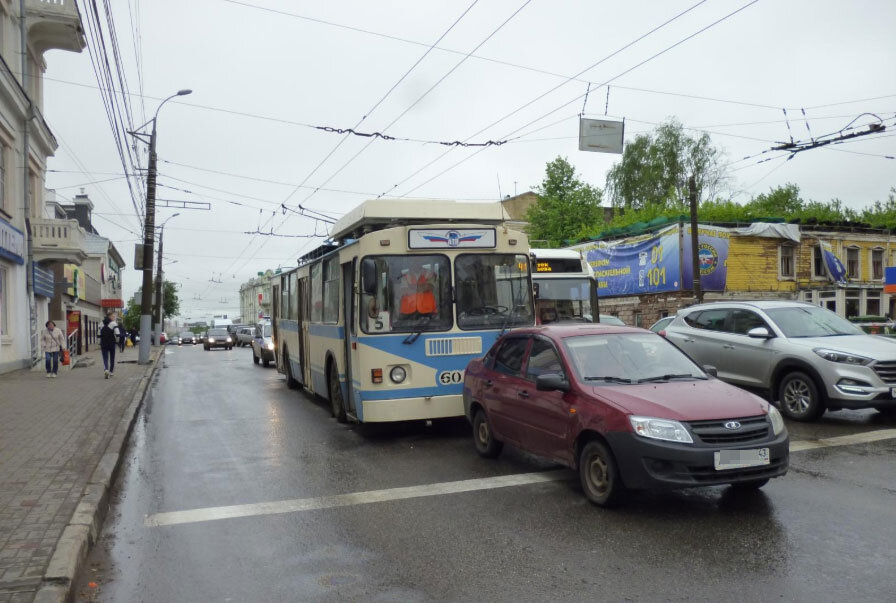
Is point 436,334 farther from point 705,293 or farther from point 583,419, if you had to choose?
point 705,293

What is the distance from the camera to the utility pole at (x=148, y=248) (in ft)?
85.9

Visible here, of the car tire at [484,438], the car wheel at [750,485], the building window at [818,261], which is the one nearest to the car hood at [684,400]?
the car wheel at [750,485]

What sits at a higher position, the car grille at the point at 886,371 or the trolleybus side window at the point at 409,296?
the trolleybus side window at the point at 409,296

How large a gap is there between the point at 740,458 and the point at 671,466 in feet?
1.84

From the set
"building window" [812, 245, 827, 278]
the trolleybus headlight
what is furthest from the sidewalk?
"building window" [812, 245, 827, 278]

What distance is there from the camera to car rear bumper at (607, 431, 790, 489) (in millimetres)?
5645

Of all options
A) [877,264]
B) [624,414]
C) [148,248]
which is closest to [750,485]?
[624,414]

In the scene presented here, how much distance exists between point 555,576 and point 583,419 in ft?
6.12

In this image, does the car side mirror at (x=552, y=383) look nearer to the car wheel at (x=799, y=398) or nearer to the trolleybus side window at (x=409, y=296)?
the trolleybus side window at (x=409, y=296)

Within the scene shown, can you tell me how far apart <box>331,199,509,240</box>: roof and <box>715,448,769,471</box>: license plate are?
5453 millimetres

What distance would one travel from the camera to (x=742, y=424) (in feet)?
19.3

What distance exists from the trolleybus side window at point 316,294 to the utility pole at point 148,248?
15165 mm

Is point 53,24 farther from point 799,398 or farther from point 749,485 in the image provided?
point 749,485

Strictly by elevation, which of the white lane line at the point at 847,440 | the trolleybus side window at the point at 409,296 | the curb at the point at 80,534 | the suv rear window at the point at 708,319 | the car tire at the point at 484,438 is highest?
the trolleybus side window at the point at 409,296
